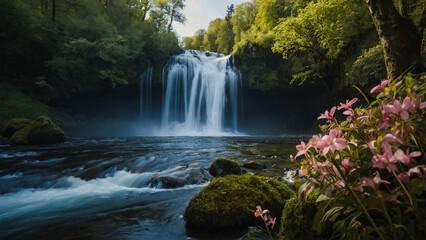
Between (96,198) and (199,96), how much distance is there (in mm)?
21579

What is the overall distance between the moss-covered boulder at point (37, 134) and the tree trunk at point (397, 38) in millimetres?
16269

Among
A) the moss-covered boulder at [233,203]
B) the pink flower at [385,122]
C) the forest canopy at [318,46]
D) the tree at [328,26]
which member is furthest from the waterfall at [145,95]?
the pink flower at [385,122]

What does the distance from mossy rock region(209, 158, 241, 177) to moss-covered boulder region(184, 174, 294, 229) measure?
103 inches

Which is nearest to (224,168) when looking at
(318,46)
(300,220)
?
(300,220)

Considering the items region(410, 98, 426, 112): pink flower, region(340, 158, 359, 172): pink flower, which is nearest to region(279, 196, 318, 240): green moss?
region(340, 158, 359, 172): pink flower

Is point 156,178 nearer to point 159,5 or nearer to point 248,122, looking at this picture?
point 248,122

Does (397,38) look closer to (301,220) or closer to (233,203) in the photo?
(301,220)

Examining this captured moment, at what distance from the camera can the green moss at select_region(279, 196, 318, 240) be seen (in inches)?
59.3

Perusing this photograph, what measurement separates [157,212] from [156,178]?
78.0 inches

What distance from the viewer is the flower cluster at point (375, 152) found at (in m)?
0.87

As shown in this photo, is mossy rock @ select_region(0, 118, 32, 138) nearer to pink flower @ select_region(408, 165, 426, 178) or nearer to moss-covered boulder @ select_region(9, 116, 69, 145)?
moss-covered boulder @ select_region(9, 116, 69, 145)

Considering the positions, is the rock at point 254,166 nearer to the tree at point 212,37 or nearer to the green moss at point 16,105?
the green moss at point 16,105

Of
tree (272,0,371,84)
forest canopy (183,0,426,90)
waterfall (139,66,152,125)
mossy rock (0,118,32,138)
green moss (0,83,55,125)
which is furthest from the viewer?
waterfall (139,66,152,125)

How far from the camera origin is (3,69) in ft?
66.9
